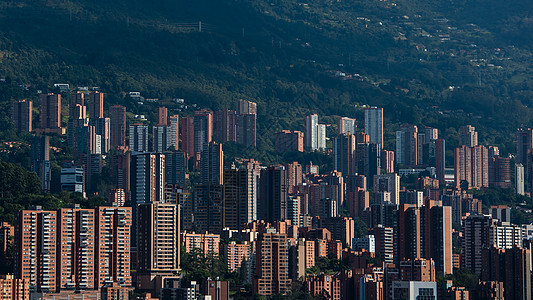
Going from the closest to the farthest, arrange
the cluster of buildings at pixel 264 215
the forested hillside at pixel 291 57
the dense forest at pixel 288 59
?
1. the cluster of buildings at pixel 264 215
2. the dense forest at pixel 288 59
3. the forested hillside at pixel 291 57

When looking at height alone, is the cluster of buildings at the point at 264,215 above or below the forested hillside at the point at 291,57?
below

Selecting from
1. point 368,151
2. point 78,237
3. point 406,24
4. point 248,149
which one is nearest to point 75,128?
point 248,149

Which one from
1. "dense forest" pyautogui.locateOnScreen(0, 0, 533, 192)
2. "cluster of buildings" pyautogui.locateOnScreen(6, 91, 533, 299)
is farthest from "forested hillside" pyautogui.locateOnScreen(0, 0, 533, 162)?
"cluster of buildings" pyautogui.locateOnScreen(6, 91, 533, 299)

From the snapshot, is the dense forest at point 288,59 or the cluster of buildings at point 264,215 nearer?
the cluster of buildings at point 264,215

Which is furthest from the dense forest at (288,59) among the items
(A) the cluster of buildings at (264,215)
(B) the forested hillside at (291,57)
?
(A) the cluster of buildings at (264,215)

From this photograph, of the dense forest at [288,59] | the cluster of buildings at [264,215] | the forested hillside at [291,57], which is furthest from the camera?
the forested hillside at [291,57]

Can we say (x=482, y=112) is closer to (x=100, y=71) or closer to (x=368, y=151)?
(x=368, y=151)

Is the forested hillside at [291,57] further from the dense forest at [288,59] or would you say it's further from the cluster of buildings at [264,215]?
the cluster of buildings at [264,215]

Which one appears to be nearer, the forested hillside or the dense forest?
the dense forest

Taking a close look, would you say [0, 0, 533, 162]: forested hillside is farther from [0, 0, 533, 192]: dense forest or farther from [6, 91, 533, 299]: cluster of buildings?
[6, 91, 533, 299]: cluster of buildings
